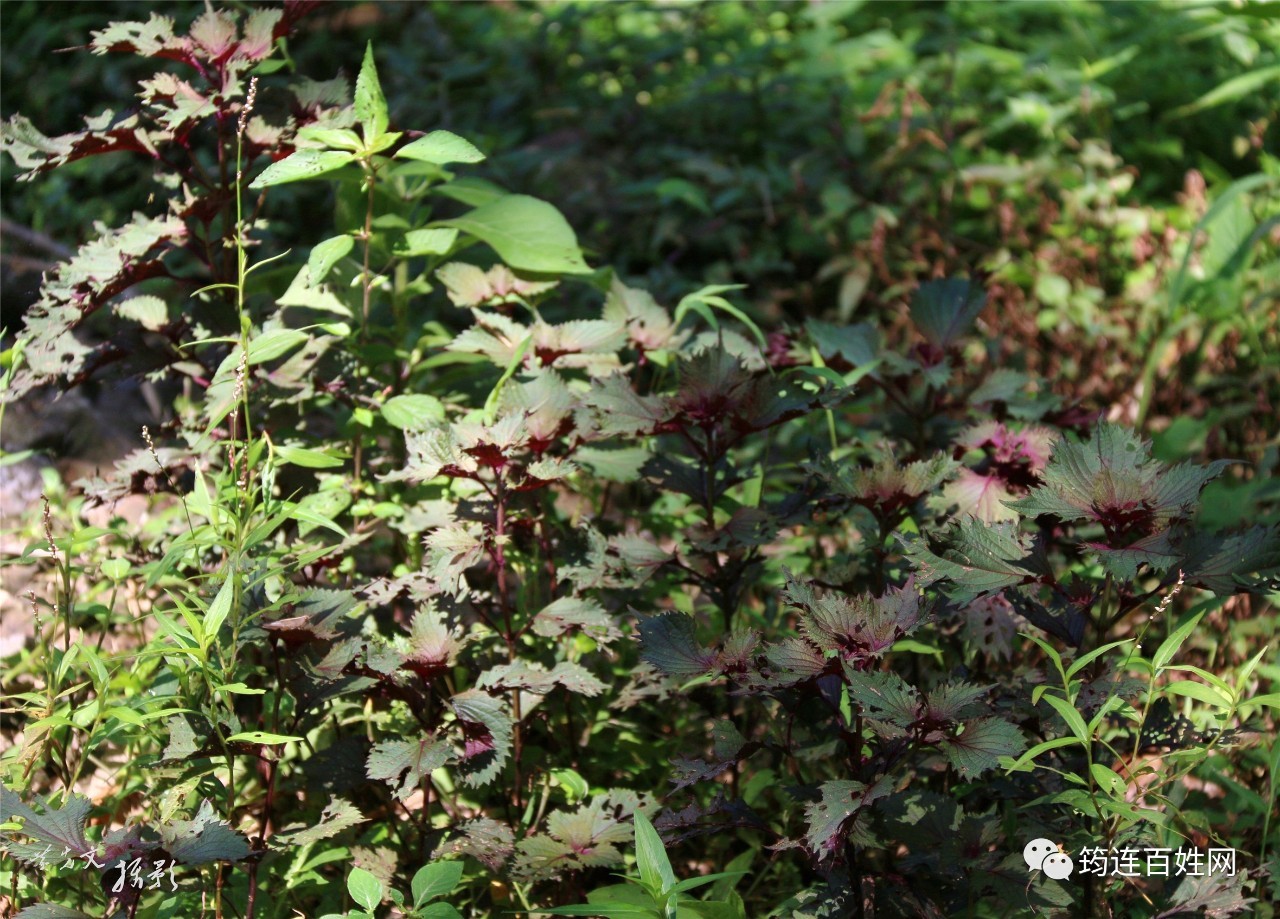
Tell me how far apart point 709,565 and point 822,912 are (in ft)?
1.95

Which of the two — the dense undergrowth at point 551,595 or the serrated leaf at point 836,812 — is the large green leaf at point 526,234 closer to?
the dense undergrowth at point 551,595

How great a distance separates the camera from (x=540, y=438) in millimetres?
1811

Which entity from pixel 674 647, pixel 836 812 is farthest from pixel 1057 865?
pixel 674 647

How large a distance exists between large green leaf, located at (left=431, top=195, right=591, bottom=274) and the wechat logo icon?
1.32 metres

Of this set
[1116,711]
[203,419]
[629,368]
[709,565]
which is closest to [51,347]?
[203,419]

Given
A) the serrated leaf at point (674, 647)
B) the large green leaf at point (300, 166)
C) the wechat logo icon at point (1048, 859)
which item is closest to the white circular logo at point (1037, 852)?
the wechat logo icon at point (1048, 859)

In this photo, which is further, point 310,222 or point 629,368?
point 310,222

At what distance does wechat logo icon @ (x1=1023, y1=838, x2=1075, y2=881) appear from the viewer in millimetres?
1553

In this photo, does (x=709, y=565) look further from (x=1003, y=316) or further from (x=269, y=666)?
(x=1003, y=316)

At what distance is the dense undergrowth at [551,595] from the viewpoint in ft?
5.05

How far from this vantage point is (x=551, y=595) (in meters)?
2.00

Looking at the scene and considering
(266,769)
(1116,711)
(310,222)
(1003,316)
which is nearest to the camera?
(1116,711)

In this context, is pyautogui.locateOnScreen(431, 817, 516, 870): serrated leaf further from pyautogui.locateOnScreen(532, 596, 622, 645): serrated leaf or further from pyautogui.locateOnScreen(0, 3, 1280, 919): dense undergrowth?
pyautogui.locateOnScreen(532, 596, 622, 645): serrated leaf

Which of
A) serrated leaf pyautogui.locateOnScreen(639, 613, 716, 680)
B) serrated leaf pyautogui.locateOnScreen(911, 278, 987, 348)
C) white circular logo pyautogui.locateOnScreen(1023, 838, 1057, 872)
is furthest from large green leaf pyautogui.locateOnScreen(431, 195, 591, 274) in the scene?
white circular logo pyautogui.locateOnScreen(1023, 838, 1057, 872)
